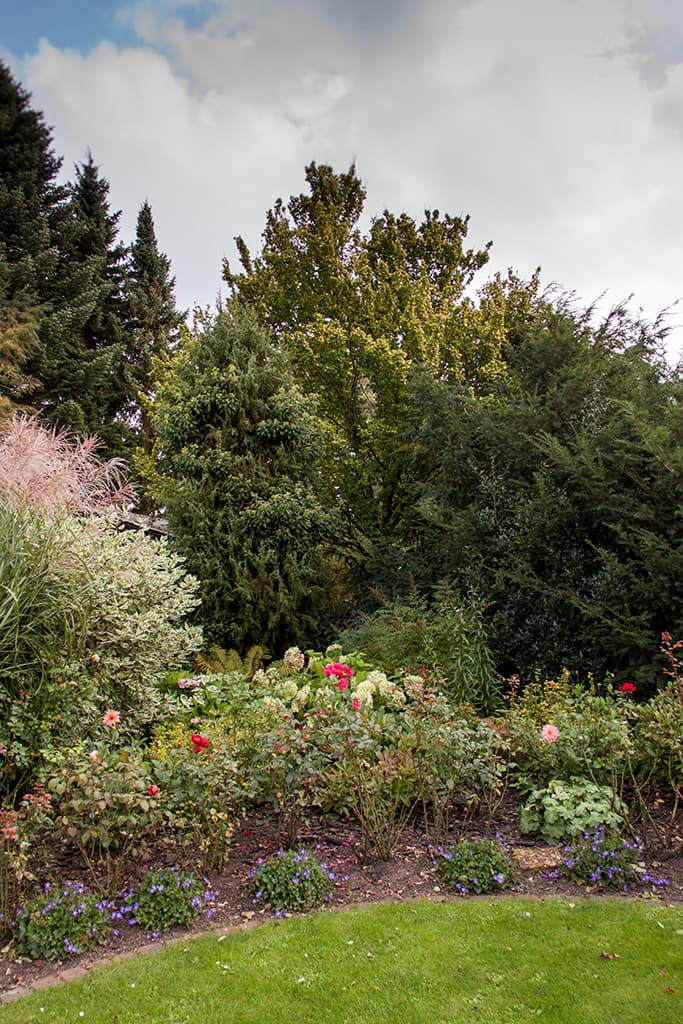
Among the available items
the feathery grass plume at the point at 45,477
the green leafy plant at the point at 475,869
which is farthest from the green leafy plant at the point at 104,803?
the feathery grass plume at the point at 45,477

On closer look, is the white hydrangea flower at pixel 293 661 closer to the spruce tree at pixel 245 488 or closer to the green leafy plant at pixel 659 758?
the spruce tree at pixel 245 488

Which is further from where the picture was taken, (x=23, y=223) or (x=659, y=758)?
(x=23, y=223)

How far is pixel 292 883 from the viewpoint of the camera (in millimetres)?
2660

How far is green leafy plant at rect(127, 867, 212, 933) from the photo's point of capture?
98.0 inches

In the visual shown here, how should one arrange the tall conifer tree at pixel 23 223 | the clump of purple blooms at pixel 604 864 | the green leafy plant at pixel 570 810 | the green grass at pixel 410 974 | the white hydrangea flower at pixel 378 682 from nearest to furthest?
1. the green grass at pixel 410 974
2. the clump of purple blooms at pixel 604 864
3. the green leafy plant at pixel 570 810
4. the white hydrangea flower at pixel 378 682
5. the tall conifer tree at pixel 23 223

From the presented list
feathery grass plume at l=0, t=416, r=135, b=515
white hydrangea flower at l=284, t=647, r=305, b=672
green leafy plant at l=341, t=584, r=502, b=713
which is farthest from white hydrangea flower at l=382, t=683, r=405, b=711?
feathery grass plume at l=0, t=416, r=135, b=515

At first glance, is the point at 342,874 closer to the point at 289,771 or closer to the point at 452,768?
the point at 289,771

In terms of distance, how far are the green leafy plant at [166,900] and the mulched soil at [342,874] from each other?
4cm

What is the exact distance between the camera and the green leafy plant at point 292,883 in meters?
2.62

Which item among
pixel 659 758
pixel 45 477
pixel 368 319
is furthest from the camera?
pixel 368 319

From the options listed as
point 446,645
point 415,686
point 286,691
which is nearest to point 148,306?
point 446,645

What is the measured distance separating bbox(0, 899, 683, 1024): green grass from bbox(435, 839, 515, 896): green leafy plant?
0.18 m

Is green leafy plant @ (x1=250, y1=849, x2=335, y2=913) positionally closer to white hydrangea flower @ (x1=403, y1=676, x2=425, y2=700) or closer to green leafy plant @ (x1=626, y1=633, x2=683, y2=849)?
white hydrangea flower @ (x1=403, y1=676, x2=425, y2=700)

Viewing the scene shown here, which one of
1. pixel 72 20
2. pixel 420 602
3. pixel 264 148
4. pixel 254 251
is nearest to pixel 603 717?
pixel 420 602
